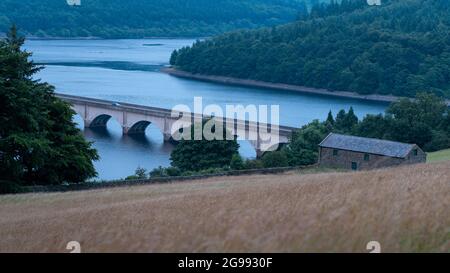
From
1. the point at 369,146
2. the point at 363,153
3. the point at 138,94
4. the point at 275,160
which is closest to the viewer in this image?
the point at 363,153

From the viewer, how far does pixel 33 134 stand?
28.0 meters

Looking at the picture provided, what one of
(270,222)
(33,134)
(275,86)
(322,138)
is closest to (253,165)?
(322,138)

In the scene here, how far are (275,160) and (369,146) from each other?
187 inches

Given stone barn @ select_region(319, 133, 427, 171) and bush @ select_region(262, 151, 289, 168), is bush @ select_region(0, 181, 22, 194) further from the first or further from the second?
stone barn @ select_region(319, 133, 427, 171)

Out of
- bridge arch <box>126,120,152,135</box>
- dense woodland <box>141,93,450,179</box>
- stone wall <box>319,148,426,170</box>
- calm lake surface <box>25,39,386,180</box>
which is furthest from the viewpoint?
bridge arch <box>126,120,152,135</box>

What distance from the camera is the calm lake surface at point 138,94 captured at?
2552 inches

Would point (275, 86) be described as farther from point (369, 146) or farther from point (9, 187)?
point (9, 187)

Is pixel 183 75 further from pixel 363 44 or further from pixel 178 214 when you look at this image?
pixel 178 214

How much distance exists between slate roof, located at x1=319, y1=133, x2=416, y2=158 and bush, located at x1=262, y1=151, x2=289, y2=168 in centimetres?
242

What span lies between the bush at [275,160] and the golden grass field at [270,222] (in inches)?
1050

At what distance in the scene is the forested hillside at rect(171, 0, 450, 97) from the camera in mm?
121694

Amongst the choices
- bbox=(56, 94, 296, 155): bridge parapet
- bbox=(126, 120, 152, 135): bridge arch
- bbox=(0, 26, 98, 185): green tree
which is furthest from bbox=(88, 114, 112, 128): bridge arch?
bbox=(0, 26, 98, 185): green tree

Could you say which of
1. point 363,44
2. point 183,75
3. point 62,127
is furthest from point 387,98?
point 62,127

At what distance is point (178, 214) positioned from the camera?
14.0 meters
